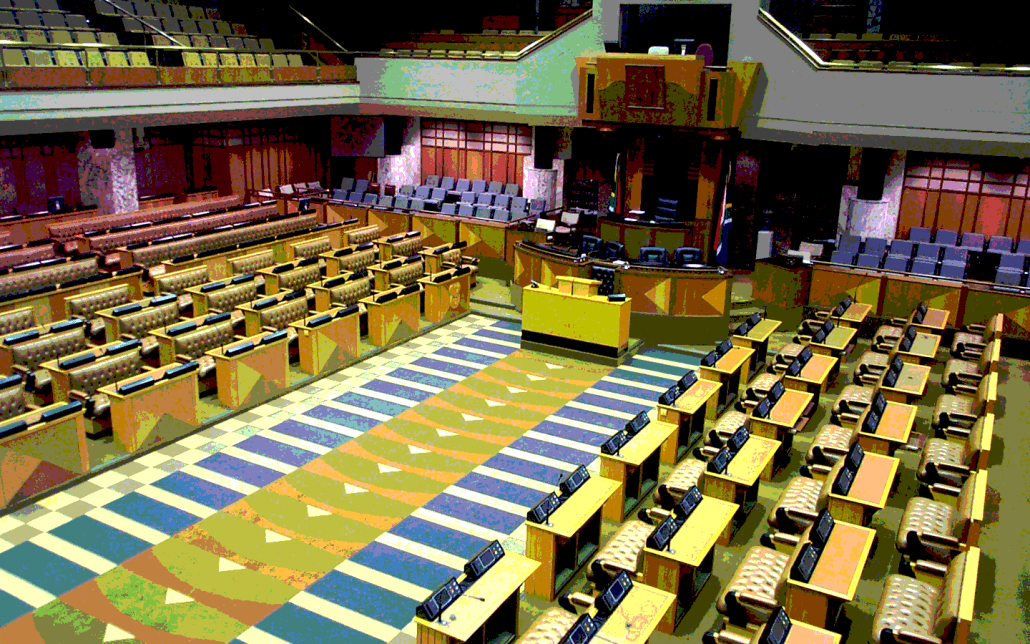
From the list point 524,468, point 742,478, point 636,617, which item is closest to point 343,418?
point 524,468

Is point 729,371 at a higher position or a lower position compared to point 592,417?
higher

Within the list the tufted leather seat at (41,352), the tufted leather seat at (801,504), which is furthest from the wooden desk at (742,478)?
the tufted leather seat at (41,352)

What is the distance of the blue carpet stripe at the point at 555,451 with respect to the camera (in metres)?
9.04

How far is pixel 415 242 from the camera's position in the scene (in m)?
15.8

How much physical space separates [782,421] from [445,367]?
503cm

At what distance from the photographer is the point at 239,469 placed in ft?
28.5

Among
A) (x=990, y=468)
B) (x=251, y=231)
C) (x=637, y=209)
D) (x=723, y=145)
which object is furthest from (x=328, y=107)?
(x=990, y=468)

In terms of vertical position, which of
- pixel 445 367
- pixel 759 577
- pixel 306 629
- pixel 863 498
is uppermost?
pixel 863 498

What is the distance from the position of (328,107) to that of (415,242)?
4.53 metres

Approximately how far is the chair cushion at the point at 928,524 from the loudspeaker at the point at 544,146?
524 inches

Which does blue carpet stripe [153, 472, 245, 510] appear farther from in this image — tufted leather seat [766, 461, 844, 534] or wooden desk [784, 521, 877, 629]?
wooden desk [784, 521, 877, 629]

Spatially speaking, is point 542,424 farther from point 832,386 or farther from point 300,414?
point 832,386

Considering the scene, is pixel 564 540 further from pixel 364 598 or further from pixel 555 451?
pixel 555 451

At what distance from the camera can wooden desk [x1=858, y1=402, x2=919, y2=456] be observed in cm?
779
